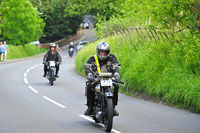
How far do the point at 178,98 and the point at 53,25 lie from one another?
63254mm

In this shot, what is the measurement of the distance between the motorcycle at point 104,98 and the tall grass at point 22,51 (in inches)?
1547

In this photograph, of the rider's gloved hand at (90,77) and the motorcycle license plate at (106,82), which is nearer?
the motorcycle license plate at (106,82)

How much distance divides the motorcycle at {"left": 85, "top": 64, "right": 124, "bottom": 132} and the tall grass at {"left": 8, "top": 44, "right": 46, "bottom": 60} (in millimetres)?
39287

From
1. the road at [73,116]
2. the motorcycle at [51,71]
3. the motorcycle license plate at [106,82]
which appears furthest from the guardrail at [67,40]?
the motorcycle license plate at [106,82]

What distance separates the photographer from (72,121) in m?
10.0

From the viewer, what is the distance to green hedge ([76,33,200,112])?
40.2ft

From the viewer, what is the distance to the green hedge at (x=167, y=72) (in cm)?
1225

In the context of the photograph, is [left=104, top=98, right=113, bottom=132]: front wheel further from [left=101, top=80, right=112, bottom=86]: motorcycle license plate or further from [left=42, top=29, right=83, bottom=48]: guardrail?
[left=42, top=29, right=83, bottom=48]: guardrail

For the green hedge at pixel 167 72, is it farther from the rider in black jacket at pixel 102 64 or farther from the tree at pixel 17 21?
the tree at pixel 17 21

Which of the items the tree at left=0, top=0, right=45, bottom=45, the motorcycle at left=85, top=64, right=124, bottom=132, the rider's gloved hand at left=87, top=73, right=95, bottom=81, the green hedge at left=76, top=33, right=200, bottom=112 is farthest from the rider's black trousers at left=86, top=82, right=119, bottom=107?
the tree at left=0, top=0, right=45, bottom=45

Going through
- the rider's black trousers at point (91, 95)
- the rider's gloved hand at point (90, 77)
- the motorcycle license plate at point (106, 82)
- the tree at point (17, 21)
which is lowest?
the rider's black trousers at point (91, 95)

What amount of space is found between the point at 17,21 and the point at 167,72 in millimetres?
40990

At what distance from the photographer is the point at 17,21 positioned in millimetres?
53375

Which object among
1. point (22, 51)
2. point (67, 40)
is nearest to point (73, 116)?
point (22, 51)
